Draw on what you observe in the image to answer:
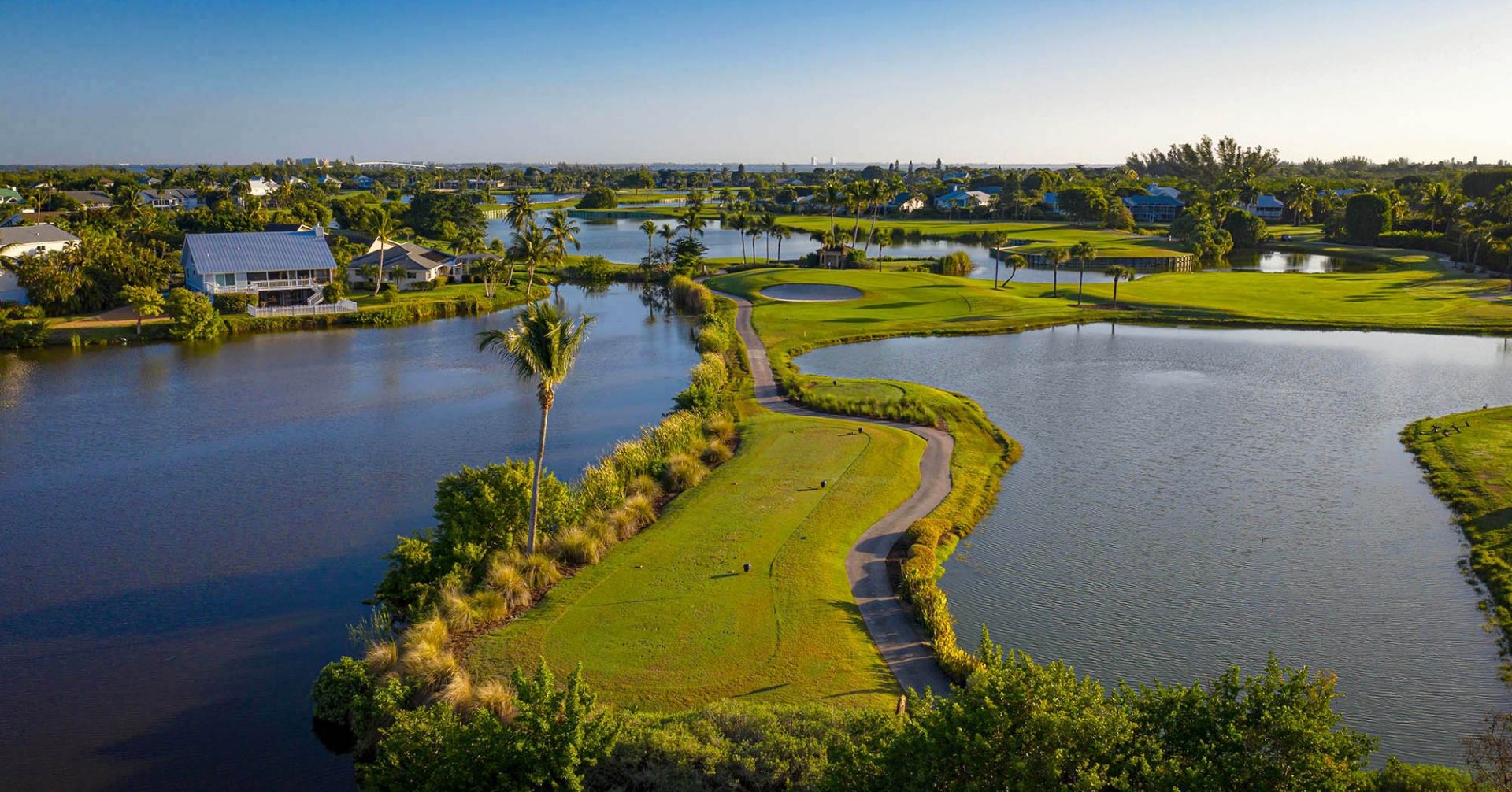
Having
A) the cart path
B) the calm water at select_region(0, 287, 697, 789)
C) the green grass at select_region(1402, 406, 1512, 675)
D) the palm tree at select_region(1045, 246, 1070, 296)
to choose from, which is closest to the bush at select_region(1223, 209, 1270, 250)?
the palm tree at select_region(1045, 246, 1070, 296)

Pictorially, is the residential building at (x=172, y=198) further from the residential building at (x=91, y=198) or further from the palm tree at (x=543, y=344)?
the palm tree at (x=543, y=344)

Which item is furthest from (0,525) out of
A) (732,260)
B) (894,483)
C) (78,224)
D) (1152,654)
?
(732,260)

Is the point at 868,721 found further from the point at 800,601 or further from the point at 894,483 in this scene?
the point at 894,483

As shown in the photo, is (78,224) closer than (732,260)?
Yes

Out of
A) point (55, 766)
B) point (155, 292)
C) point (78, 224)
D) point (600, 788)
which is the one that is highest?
point (78, 224)

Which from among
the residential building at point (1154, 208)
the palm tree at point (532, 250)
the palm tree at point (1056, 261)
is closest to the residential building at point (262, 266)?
the palm tree at point (532, 250)
